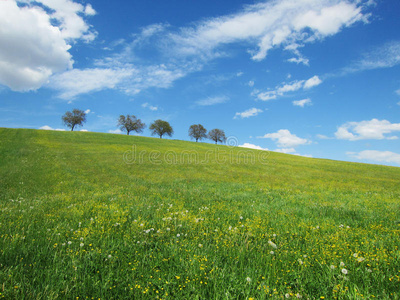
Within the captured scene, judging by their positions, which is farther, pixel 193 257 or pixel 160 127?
pixel 160 127

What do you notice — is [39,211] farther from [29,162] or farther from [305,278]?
[29,162]

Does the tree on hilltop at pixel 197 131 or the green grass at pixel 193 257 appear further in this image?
the tree on hilltop at pixel 197 131

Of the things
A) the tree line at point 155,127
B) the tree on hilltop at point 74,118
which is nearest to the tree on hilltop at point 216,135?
the tree line at point 155,127

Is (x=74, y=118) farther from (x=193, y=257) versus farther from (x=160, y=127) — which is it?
(x=193, y=257)

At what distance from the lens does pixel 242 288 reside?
2914 millimetres

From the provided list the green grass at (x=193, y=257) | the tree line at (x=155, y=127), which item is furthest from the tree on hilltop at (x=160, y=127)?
the green grass at (x=193, y=257)

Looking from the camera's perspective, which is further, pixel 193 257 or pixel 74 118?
pixel 74 118

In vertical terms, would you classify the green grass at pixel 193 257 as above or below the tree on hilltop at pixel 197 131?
below

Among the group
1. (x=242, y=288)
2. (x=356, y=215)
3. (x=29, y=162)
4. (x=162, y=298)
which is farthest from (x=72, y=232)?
(x=29, y=162)

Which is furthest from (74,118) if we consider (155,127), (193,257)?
(193,257)

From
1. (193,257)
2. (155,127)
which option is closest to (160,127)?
(155,127)

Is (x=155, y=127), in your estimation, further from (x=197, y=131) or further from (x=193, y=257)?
(x=193, y=257)

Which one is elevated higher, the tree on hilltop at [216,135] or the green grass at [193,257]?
the tree on hilltop at [216,135]

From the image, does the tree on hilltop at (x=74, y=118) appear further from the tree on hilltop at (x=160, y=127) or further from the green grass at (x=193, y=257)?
the green grass at (x=193, y=257)
